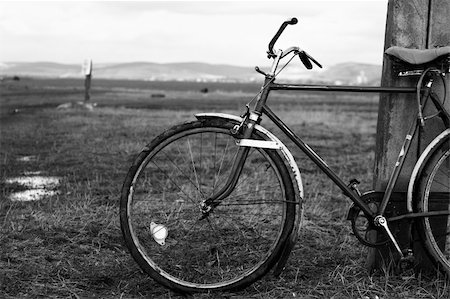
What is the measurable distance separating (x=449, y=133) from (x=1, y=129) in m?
12.8

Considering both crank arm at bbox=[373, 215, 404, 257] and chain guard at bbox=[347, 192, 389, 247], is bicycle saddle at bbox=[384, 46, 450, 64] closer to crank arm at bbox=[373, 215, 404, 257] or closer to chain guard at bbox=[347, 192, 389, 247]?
chain guard at bbox=[347, 192, 389, 247]

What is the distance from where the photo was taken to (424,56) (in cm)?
405

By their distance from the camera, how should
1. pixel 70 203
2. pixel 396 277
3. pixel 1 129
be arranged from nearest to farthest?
pixel 396 277 < pixel 70 203 < pixel 1 129

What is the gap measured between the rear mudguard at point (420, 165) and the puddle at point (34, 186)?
432 centimetres

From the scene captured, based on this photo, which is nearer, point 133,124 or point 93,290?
point 93,290

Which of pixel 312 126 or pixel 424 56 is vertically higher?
pixel 424 56

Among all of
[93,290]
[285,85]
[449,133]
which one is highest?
[285,85]

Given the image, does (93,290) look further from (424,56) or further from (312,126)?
(312,126)

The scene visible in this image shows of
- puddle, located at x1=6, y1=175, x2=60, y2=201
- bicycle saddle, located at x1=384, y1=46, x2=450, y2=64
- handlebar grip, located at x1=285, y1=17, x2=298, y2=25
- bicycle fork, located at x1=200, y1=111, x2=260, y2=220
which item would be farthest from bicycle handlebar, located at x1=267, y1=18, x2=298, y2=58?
puddle, located at x1=6, y1=175, x2=60, y2=201

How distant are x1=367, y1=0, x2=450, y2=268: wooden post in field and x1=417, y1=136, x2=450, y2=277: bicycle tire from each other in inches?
6.4

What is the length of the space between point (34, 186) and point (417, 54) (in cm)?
532

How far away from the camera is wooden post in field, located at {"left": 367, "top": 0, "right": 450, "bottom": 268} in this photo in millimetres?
4273

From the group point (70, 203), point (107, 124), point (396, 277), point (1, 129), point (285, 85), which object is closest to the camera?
point (285, 85)

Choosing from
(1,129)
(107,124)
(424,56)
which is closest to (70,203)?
(424,56)
